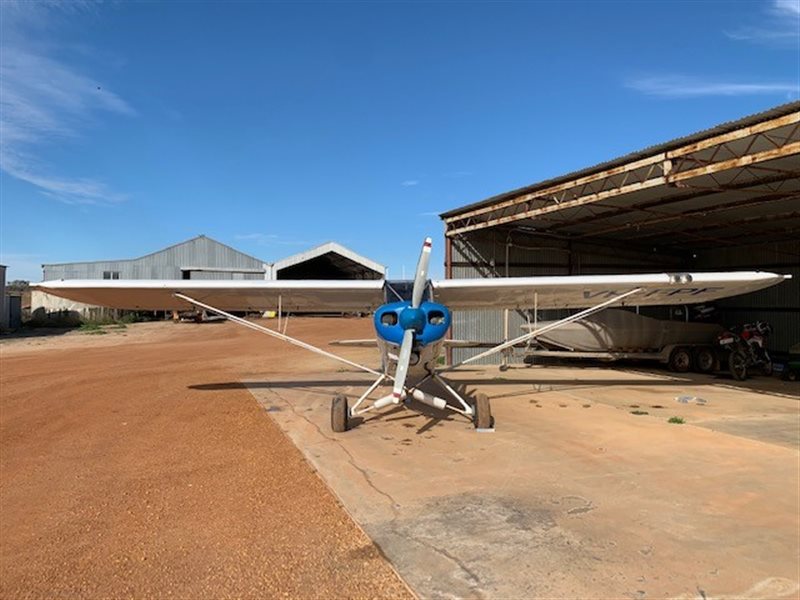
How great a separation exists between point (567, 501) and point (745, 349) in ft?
45.3

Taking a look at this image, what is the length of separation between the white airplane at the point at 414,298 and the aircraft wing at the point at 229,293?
2 cm

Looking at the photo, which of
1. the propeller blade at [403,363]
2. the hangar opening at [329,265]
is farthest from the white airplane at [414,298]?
the hangar opening at [329,265]

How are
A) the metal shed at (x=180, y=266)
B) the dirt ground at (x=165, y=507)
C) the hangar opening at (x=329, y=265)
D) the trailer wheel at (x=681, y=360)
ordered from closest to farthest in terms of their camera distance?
the dirt ground at (x=165, y=507)
the trailer wheel at (x=681, y=360)
the metal shed at (x=180, y=266)
the hangar opening at (x=329, y=265)

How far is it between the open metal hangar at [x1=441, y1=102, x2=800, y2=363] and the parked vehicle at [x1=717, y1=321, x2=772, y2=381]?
3382 millimetres

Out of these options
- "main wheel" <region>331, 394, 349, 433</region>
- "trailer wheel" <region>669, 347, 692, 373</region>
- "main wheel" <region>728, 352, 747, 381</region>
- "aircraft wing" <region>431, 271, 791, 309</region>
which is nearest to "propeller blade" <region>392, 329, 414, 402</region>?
"main wheel" <region>331, 394, 349, 433</region>

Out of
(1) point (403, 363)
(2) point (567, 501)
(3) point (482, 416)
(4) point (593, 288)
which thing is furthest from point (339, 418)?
(4) point (593, 288)

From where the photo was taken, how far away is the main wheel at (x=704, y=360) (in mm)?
16797

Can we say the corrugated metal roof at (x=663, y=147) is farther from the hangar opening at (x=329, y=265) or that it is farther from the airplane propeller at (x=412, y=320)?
the hangar opening at (x=329, y=265)

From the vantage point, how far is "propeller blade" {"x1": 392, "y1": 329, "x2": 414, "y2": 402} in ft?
22.3

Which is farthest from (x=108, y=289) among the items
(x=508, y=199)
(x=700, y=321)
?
(x=700, y=321)

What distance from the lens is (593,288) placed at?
982 centimetres

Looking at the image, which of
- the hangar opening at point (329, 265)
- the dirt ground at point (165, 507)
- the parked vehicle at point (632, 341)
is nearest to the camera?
the dirt ground at point (165, 507)

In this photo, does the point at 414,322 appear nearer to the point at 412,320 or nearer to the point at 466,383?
the point at 412,320

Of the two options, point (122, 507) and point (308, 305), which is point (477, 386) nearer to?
point (308, 305)
